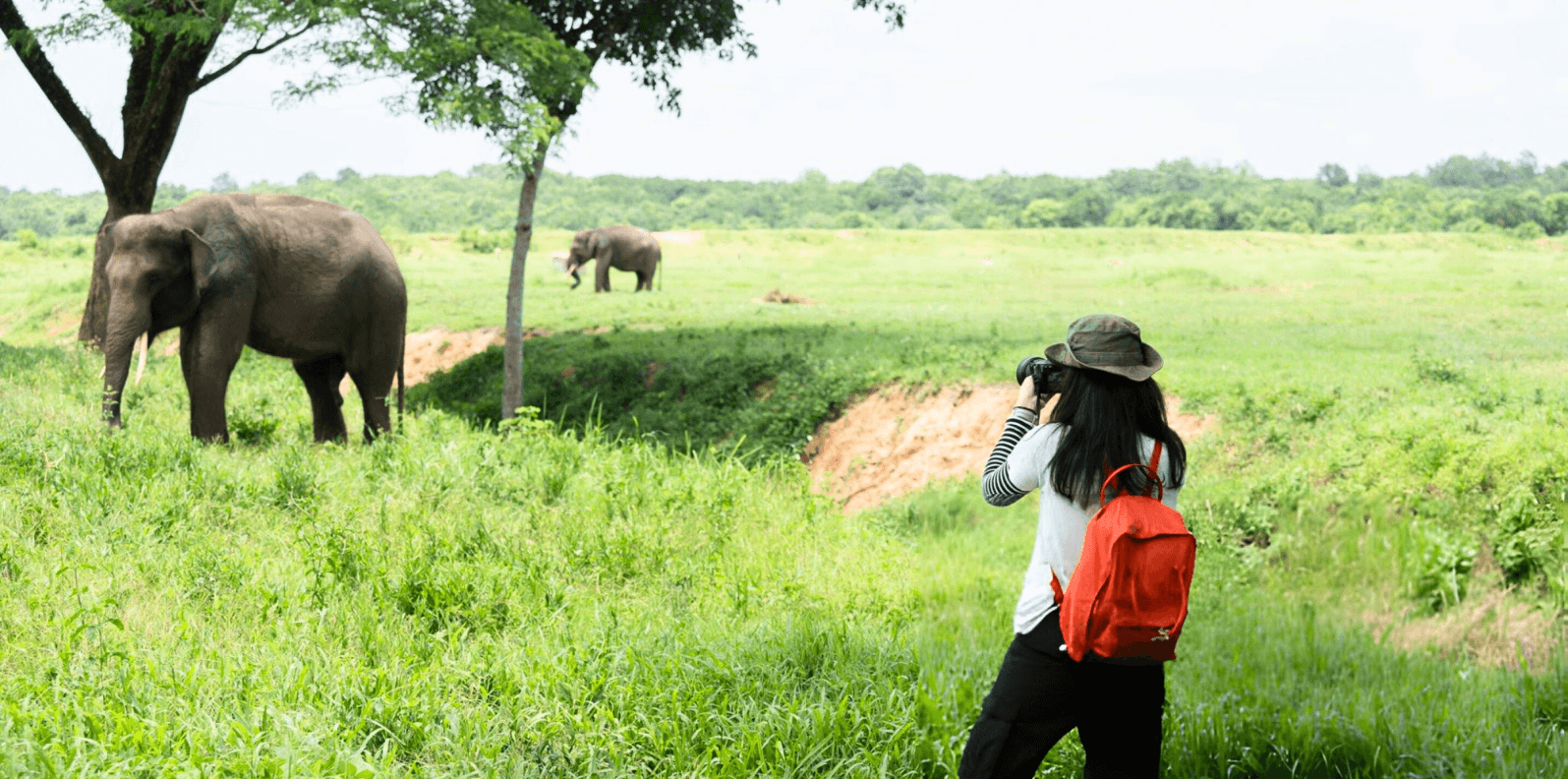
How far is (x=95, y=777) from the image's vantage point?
3.57 meters

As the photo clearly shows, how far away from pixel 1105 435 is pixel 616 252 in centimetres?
2680

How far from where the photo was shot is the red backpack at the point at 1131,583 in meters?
3.03

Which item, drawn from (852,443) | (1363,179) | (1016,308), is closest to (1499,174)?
(1363,179)

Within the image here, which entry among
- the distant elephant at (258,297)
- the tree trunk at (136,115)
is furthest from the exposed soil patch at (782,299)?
the distant elephant at (258,297)

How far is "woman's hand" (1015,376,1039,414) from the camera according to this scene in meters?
3.58

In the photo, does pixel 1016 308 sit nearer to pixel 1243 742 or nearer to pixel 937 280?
pixel 937 280

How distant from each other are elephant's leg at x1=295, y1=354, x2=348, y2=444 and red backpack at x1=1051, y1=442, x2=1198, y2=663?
9.57 m

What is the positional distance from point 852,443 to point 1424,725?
7.32 metres

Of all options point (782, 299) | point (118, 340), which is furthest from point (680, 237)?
point (118, 340)

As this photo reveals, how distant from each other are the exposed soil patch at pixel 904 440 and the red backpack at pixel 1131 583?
24.0 ft

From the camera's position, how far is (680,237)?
149ft

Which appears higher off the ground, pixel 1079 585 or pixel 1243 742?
pixel 1079 585

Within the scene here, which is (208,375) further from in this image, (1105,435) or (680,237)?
(680,237)

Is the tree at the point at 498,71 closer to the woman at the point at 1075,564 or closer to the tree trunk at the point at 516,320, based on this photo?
the tree trunk at the point at 516,320
